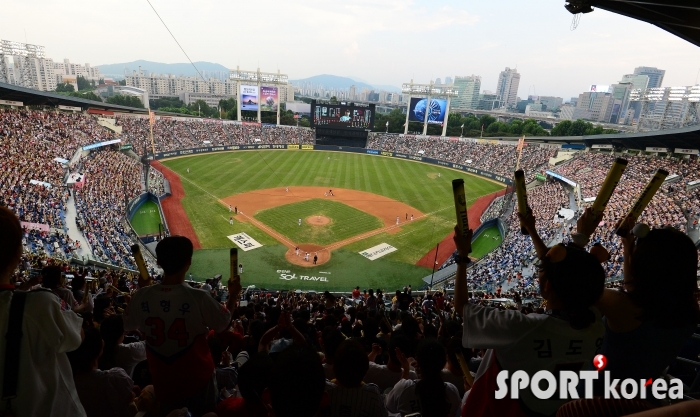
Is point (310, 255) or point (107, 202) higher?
point (107, 202)

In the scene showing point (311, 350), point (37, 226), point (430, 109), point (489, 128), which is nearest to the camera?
point (311, 350)

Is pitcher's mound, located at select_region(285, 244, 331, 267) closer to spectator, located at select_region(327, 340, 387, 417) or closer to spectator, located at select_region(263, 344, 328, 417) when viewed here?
spectator, located at select_region(327, 340, 387, 417)

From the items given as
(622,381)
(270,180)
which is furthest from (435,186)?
(622,381)

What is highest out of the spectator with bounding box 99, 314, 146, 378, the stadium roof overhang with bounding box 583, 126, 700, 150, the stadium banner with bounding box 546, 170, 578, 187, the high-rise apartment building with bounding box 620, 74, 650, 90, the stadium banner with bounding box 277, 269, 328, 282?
the high-rise apartment building with bounding box 620, 74, 650, 90

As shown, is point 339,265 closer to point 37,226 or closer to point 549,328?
point 37,226

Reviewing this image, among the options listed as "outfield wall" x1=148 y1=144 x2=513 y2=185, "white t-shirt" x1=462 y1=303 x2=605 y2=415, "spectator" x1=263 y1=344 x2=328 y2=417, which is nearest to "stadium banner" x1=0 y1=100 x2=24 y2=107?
"outfield wall" x1=148 y1=144 x2=513 y2=185

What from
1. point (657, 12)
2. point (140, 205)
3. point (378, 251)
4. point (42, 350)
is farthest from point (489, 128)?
point (42, 350)
